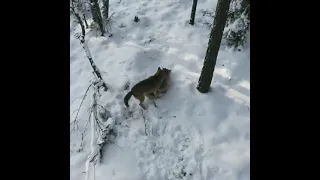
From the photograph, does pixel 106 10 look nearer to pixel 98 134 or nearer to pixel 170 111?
pixel 170 111

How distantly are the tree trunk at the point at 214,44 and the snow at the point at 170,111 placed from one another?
39 cm

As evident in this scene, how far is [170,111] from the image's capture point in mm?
7918

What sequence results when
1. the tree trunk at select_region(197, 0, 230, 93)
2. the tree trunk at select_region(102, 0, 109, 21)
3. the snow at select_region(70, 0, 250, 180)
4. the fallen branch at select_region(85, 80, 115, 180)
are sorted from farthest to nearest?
the tree trunk at select_region(102, 0, 109, 21) → the fallen branch at select_region(85, 80, 115, 180) → the snow at select_region(70, 0, 250, 180) → the tree trunk at select_region(197, 0, 230, 93)

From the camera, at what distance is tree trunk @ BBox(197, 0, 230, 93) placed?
6270 mm

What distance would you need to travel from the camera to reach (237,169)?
6.54 m

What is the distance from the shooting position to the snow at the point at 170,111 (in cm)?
682

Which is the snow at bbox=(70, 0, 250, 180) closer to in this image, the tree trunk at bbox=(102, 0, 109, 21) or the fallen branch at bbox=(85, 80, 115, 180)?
the fallen branch at bbox=(85, 80, 115, 180)

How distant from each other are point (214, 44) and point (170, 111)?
6.91 ft

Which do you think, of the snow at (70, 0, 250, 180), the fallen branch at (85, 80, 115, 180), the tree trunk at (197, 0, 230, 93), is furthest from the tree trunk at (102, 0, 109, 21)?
the tree trunk at (197, 0, 230, 93)

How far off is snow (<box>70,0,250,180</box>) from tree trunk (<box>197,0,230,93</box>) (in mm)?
394
